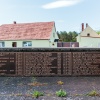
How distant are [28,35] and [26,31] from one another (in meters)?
1.04

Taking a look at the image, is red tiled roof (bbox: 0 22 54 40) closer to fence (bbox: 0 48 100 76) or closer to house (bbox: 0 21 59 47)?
house (bbox: 0 21 59 47)

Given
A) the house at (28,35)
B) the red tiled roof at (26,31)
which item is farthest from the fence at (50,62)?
the red tiled roof at (26,31)

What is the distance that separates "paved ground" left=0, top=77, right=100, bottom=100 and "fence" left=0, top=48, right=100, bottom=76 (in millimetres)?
485

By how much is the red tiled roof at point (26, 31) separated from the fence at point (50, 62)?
21.1 m

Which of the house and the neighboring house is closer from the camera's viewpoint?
the house

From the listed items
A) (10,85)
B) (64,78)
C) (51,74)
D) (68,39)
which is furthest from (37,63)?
(68,39)

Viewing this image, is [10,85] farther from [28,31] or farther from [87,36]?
[87,36]

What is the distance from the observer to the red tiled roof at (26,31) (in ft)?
103

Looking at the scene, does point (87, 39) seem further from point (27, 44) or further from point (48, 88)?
point (48, 88)

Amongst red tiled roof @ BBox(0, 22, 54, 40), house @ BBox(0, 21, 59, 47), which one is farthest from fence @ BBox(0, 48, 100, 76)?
red tiled roof @ BBox(0, 22, 54, 40)

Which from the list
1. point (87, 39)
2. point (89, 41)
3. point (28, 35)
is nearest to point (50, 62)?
point (28, 35)

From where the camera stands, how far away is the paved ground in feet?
20.1

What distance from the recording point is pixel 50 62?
931 centimetres

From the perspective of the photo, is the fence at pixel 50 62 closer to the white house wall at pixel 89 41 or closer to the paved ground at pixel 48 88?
the paved ground at pixel 48 88
